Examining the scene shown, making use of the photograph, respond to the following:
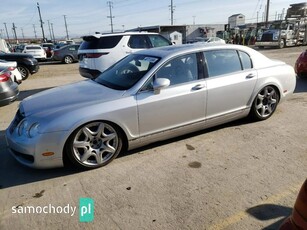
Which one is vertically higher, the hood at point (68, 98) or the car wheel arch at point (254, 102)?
the hood at point (68, 98)

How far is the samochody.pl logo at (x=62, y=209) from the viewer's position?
8.78 feet

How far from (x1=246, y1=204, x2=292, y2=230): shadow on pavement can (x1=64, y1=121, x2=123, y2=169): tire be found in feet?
6.02

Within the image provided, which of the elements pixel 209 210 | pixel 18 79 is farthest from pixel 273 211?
pixel 18 79

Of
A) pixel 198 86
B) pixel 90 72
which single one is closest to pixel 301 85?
pixel 198 86

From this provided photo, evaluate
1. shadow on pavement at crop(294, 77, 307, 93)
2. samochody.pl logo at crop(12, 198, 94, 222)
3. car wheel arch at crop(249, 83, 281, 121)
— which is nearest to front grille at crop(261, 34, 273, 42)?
shadow on pavement at crop(294, 77, 307, 93)

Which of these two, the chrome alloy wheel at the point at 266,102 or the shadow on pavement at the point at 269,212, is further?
the chrome alloy wheel at the point at 266,102

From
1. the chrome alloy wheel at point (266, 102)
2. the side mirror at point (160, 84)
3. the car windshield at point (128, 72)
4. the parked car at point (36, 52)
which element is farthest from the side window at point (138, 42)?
the parked car at point (36, 52)

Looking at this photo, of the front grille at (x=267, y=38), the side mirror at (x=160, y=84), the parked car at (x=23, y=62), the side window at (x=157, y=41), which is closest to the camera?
the side mirror at (x=160, y=84)

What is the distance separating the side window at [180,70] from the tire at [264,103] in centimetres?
142

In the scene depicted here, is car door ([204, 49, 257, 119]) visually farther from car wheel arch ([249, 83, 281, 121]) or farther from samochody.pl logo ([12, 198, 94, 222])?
samochody.pl logo ([12, 198, 94, 222])

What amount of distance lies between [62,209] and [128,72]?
2259 mm

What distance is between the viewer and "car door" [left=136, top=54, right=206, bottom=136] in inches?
143

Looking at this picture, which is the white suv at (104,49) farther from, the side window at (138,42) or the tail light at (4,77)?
the tail light at (4,77)

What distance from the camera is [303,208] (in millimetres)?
1558
